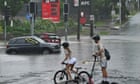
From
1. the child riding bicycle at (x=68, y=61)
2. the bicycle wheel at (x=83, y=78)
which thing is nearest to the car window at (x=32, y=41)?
the bicycle wheel at (x=83, y=78)

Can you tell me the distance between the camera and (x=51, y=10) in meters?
72.3

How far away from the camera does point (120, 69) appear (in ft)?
83.3

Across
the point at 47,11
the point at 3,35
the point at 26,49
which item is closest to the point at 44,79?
the point at 26,49

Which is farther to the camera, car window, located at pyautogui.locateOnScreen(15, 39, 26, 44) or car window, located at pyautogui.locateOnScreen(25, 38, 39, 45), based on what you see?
car window, located at pyautogui.locateOnScreen(15, 39, 26, 44)

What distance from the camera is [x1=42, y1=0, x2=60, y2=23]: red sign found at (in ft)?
237

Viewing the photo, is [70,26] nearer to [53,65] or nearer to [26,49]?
[26,49]

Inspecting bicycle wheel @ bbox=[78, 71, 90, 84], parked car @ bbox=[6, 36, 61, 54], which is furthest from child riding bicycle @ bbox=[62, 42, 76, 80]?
parked car @ bbox=[6, 36, 61, 54]

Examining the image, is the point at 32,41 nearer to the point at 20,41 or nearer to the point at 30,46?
the point at 30,46

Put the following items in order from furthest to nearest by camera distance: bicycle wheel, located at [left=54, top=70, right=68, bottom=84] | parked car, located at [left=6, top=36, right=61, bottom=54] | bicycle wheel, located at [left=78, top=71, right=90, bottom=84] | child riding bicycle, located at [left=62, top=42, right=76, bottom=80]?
parked car, located at [left=6, top=36, right=61, bottom=54] → bicycle wheel, located at [left=54, top=70, right=68, bottom=84] → child riding bicycle, located at [left=62, top=42, right=76, bottom=80] → bicycle wheel, located at [left=78, top=71, right=90, bottom=84]

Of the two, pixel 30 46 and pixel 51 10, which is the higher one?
pixel 51 10

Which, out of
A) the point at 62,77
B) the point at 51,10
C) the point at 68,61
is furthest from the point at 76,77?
the point at 51,10

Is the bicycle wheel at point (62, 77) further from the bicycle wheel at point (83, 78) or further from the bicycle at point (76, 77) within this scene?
the bicycle wheel at point (83, 78)

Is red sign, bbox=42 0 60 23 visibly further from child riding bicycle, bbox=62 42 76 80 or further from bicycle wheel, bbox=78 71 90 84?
child riding bicycle, bbox=62 42 76 80

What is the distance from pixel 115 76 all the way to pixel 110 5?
261ft
